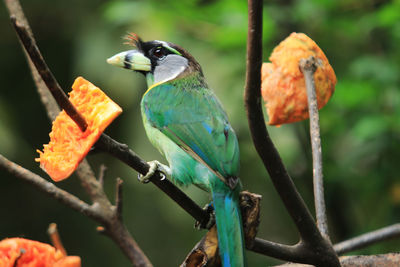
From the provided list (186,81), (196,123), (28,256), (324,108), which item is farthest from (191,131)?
(324,108)

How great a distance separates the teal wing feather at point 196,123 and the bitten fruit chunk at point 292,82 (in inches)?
5.7

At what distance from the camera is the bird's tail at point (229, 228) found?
114cm

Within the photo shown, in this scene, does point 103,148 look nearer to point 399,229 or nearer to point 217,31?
point 399,229

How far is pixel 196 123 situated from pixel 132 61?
335 mm

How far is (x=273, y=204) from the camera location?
347cm

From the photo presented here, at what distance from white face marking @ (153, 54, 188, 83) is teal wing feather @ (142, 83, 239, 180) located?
0.40 feet

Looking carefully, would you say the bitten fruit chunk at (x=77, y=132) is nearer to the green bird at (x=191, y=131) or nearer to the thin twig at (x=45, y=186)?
the thin twig at (x=45, y=186)

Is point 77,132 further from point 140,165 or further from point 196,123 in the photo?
point 196,123

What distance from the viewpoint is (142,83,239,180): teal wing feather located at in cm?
137

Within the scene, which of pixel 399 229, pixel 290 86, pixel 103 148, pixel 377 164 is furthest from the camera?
pixel 377 164

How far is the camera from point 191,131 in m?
1.50

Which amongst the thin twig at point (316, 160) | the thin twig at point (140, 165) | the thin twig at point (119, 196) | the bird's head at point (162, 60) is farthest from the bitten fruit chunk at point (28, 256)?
the bird's head at point (162, 60)

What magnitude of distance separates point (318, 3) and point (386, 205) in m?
0.96

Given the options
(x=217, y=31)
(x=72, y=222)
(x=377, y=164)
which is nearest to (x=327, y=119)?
(x=377, y=164)
